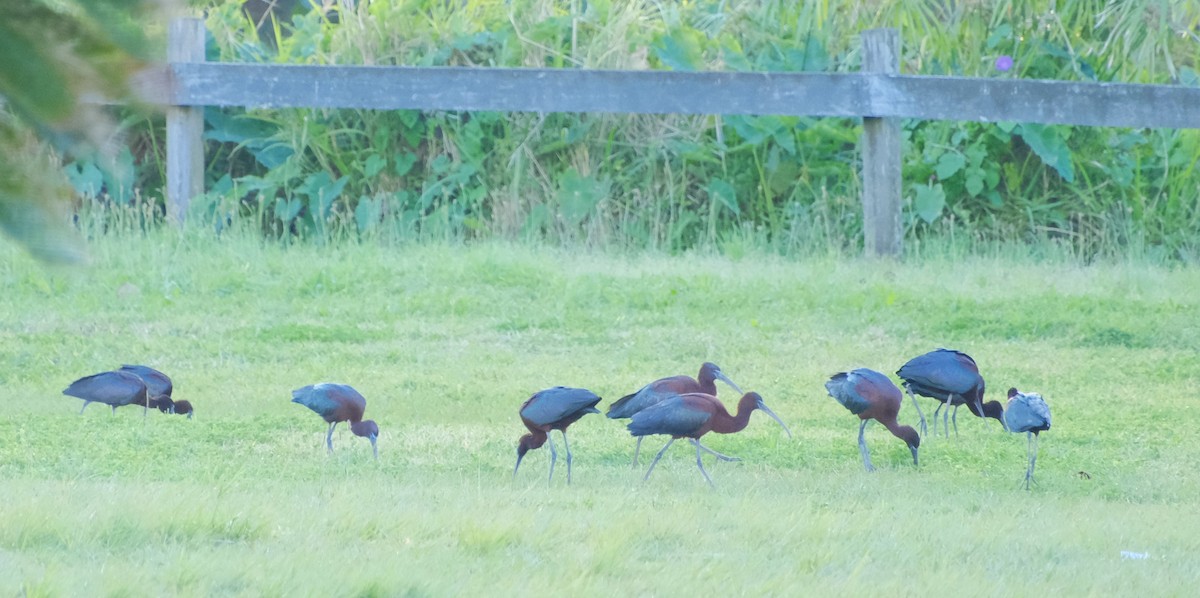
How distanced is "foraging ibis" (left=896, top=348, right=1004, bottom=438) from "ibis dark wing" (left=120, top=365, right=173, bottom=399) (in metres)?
2.97

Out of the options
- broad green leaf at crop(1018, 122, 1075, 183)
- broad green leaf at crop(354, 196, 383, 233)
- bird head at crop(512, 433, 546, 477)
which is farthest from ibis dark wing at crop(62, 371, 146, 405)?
broad green leaf at crop(1018, 122, 1075, 183)

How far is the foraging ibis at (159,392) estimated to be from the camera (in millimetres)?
6172

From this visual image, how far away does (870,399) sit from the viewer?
18.2 ft

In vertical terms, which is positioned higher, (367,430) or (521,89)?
(521,89)

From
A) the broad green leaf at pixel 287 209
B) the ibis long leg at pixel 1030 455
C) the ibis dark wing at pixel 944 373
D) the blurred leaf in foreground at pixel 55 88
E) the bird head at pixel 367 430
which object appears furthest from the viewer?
the broad green leaf at pixel 287 209

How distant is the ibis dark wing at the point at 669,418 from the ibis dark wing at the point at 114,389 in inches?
86.1

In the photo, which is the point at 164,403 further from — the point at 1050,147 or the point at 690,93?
the point at 1050,147

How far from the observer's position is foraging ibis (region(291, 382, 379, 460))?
5.57 m

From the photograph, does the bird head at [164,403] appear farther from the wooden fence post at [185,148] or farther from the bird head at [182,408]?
the wooden fence post at [185,148]

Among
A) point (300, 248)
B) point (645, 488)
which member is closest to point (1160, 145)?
point (300, 248)

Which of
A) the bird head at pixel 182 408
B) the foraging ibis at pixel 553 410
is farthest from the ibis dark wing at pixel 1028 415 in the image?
the bird head at pixel 182 408

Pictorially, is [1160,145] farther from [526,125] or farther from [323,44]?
[323,44]

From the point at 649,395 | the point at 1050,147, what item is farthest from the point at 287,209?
the point at 649,395

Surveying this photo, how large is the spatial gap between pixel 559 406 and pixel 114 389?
201 centimetres
